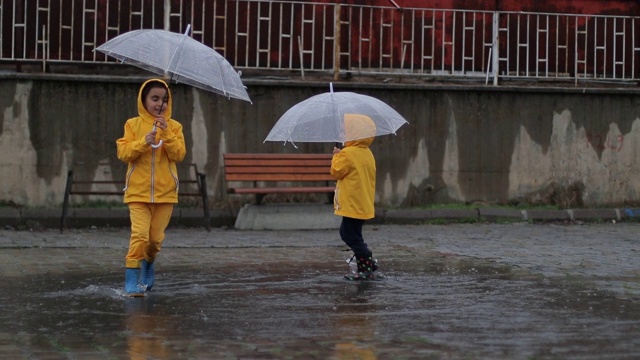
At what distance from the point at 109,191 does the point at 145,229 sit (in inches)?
237

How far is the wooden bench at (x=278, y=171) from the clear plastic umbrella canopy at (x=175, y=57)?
4.69 m

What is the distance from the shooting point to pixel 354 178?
955 cm

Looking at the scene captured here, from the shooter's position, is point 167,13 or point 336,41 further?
point 336,41

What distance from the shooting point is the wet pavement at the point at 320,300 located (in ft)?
20.7

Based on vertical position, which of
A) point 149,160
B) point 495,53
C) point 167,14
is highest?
point 167,14

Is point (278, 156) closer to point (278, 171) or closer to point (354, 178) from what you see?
point (278, 171)

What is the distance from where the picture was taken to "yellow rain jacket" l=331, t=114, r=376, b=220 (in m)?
9.53

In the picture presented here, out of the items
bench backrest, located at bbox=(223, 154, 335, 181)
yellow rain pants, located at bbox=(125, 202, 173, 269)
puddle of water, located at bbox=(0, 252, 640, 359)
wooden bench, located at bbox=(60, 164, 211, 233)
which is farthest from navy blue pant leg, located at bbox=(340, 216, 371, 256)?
bench backrest, located at bbox=(223, 154, 335, 181)

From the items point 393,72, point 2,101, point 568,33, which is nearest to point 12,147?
point 2,101

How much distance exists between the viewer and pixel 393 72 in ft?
51.8

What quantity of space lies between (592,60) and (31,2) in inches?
310

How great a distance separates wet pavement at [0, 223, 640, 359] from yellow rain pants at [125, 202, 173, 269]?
12.1 inches

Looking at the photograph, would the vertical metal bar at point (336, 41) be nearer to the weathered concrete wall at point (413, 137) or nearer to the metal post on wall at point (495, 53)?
the weathered concrete wall at point (413, 137)

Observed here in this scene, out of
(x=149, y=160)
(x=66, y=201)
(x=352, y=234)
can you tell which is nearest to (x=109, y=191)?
(x=66, y=201)
